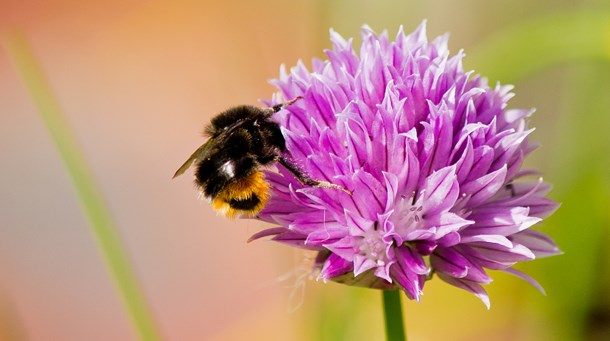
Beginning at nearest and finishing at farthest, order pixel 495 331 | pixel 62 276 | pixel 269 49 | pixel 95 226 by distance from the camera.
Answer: pixel 95 226 < pixel 495 331 < pixel 62 276 < pixel 269 49

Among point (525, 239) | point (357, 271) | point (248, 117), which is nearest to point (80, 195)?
point (248, 117)

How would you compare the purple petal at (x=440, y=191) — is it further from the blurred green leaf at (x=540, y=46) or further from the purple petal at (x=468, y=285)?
the blurred green leaf at (x=540, y=46)

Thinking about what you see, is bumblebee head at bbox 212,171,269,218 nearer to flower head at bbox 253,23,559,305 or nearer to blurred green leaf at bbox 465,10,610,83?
flower head at bbox 253,23,559,305

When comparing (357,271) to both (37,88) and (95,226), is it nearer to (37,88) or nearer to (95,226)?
(95,226)

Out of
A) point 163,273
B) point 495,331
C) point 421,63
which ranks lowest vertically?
point 495,331

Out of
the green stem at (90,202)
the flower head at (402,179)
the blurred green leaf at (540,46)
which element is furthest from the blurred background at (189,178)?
the flower head at (402,179)

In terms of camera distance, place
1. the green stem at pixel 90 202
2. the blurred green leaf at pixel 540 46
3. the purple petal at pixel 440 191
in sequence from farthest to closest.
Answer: the blurred green leaf at pixel 540 46 < the green stem at pixel 90 202 < the purple petal at pixel 440 191

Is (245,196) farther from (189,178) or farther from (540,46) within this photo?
(189,178)
